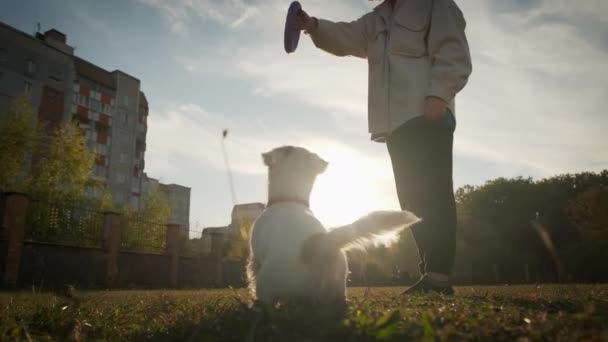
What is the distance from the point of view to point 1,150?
24.4 m

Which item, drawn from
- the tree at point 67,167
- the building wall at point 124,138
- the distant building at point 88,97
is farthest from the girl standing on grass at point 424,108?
the building wall at point 124,138

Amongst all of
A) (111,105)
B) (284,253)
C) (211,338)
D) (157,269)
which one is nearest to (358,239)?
(284,253)

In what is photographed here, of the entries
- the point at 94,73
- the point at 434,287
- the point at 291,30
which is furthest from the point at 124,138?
the point at 434,287

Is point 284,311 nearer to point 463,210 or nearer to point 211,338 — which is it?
point 211,338

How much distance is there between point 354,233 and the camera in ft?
10.4

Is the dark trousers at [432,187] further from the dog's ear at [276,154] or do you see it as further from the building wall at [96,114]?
the building wall at [96,114]

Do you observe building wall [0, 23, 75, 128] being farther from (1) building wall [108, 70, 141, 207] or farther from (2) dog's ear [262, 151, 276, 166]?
(2) dog's ear [262, 151, 276, 166]

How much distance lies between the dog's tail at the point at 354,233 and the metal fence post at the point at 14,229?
1221 cm

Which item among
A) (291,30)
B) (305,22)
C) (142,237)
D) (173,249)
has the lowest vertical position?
(173,249)

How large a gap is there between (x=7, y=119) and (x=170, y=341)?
28.9m

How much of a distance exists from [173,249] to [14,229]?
7.98 metres

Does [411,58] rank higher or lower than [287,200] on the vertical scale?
higher

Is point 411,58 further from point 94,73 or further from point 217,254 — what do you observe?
point 94,73

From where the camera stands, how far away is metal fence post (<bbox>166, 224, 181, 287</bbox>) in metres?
19.4
